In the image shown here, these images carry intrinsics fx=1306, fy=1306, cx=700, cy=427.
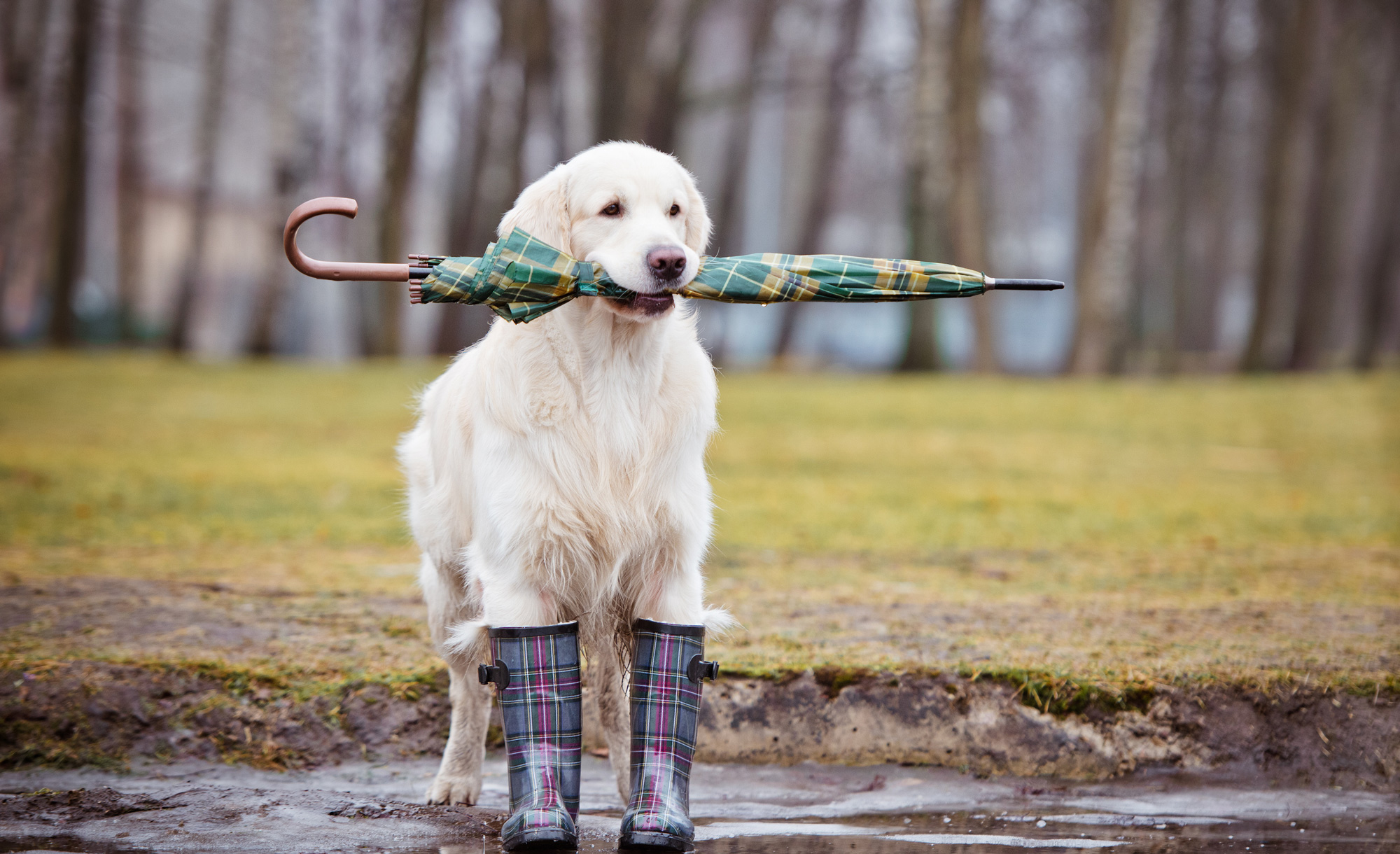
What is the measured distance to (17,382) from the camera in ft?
50.8

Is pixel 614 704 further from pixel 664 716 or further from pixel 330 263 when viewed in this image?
pixel 330 263

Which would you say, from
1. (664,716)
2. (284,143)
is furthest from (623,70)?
(664,716)

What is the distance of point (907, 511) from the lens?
8672 millimetres

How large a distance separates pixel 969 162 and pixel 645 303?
15.2 meters

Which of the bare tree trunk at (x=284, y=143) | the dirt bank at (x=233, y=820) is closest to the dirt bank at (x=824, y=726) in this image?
the dirt bank at (x=233, y=820)

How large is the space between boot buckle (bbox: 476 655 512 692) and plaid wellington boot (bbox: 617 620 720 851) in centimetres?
34

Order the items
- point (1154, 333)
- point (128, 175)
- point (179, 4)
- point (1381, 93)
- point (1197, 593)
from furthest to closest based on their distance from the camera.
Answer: point (1154, 333)
point (179, 4)
point (128, 175)
point (1381, 93)
point (1197, 593)

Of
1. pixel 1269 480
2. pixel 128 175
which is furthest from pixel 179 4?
pixel 1269 480

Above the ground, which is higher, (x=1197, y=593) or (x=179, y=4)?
(x=179, y=4)

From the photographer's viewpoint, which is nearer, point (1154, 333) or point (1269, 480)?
point (1269, 480)

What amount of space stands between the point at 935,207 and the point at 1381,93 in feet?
48.3

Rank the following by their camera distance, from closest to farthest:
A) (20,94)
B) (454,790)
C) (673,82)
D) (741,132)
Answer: (454,790)
(673,82)
(20,94)
(741,132)

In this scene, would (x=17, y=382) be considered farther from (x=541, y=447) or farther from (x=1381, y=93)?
(x=1381, y=93)

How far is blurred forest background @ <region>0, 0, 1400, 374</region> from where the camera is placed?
17.9 meters
